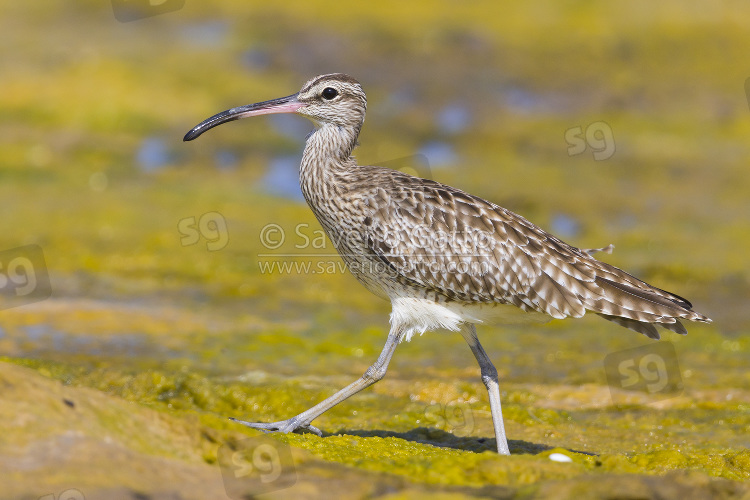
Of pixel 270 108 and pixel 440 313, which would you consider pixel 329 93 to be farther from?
pixel 440 313

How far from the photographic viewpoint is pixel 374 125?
→ 24.0 m

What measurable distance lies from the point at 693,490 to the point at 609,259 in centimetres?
1182

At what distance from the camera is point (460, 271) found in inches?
353

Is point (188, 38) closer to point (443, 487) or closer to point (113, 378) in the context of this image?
point (113, 378)

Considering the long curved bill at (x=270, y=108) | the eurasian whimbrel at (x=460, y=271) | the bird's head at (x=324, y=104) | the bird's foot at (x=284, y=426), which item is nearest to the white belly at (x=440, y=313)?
the eurasian whimbrel at (x=460, y=271)


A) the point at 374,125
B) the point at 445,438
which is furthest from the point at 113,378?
the point at 374,125

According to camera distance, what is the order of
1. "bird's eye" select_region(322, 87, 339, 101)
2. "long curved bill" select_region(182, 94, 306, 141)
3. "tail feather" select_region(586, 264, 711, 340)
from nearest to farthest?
"tail feather" select_region(586, 264, 711, 340)
"long curved bill" select_region(182, 94, 306, 141)
"bird's eye" select_region(322, 87, 339, 101)

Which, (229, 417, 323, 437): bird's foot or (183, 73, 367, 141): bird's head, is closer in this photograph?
(229, 417, 323, 437): bird's foot

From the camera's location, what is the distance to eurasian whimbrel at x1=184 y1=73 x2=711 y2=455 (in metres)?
8.93

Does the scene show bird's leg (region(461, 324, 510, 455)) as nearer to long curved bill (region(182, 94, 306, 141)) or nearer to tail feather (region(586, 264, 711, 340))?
tail feather (region(586, 264, 711, 340))

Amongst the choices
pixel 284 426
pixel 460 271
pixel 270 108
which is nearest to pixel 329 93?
pixel 270 108

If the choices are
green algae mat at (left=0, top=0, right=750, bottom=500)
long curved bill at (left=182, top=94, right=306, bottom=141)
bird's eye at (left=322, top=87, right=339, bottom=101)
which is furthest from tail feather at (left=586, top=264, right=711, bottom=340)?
long curved bill at (left=182, top=94, right=306, bottom=141)

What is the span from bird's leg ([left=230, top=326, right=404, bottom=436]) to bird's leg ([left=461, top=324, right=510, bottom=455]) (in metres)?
0.69

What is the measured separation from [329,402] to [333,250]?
9286 millimetres
